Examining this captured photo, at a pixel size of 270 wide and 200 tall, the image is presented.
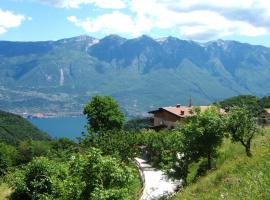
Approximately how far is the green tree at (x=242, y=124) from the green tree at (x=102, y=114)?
52817 millimetres

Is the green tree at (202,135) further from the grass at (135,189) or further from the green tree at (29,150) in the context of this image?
the green tree at (29,150)

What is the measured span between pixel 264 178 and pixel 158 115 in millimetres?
90691

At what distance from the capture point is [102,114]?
80.9 meters

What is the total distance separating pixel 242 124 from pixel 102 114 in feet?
177

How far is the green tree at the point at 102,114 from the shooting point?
3189 inches

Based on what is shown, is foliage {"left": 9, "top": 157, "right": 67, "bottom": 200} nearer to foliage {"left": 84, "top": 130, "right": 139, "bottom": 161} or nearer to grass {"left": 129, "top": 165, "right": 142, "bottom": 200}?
grass {"left": 129, "top": 165, "right": 142, "bottom": 200}

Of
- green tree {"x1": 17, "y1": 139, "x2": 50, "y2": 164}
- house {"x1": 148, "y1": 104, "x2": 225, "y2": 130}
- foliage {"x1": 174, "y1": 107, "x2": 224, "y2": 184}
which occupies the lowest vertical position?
green tree {"x1": 17, "y1": 139, "x2": 50, "y2": 164}

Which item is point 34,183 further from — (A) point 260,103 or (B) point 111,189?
(A) point 260,103

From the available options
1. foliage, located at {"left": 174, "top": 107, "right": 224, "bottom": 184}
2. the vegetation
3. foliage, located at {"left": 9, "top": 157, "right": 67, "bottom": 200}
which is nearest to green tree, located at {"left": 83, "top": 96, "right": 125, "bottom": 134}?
the vegetation

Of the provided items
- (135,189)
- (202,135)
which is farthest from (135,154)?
(202,135)

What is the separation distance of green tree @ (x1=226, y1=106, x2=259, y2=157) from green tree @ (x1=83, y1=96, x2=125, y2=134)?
5282 centimetres

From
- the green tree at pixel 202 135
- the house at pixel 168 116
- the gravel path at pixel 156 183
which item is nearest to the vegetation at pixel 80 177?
the gravel path at pixel 156 183

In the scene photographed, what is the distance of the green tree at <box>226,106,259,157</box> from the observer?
27.9 metres

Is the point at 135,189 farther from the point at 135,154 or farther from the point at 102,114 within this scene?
the point at 102,114
